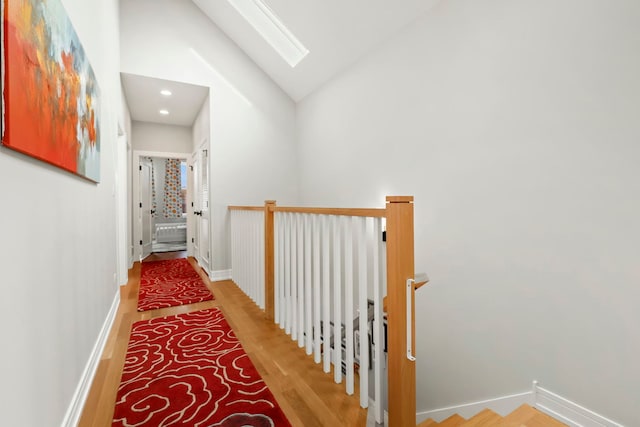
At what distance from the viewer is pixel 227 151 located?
14.4ft

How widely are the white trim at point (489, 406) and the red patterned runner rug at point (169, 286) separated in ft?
8.18

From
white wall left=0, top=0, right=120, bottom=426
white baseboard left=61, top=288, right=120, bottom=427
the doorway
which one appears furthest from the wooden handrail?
the doorway

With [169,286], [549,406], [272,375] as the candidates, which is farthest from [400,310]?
[169,286]

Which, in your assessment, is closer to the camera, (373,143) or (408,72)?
(408,72)

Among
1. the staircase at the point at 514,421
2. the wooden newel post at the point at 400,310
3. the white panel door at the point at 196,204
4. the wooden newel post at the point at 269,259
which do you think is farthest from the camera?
the white panel door at the point at 196,204

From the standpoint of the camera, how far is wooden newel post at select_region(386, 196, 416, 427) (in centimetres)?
129

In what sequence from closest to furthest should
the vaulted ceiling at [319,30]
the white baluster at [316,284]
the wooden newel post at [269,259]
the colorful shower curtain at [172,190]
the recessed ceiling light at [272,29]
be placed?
the white baluster at [316,284], the wooden newel post at [269,259], the vaulted ceiling at [319,30], the recessed ceiling light at [272,29], the colorful shower curtain at [172,190]

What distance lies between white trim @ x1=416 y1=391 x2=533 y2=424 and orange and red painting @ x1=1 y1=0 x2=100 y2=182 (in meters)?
2.91

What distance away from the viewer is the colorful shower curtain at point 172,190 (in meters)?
9.03

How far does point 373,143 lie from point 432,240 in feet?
4.22

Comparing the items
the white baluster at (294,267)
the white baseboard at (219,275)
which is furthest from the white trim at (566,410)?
the white baseboard at (219,275)

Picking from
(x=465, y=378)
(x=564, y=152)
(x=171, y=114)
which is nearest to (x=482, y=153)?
(x=564, y=152)

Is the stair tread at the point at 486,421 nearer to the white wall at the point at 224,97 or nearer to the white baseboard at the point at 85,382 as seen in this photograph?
the white baseboard at the point at 85,382

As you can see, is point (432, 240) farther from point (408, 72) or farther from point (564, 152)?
point (408, 72)
